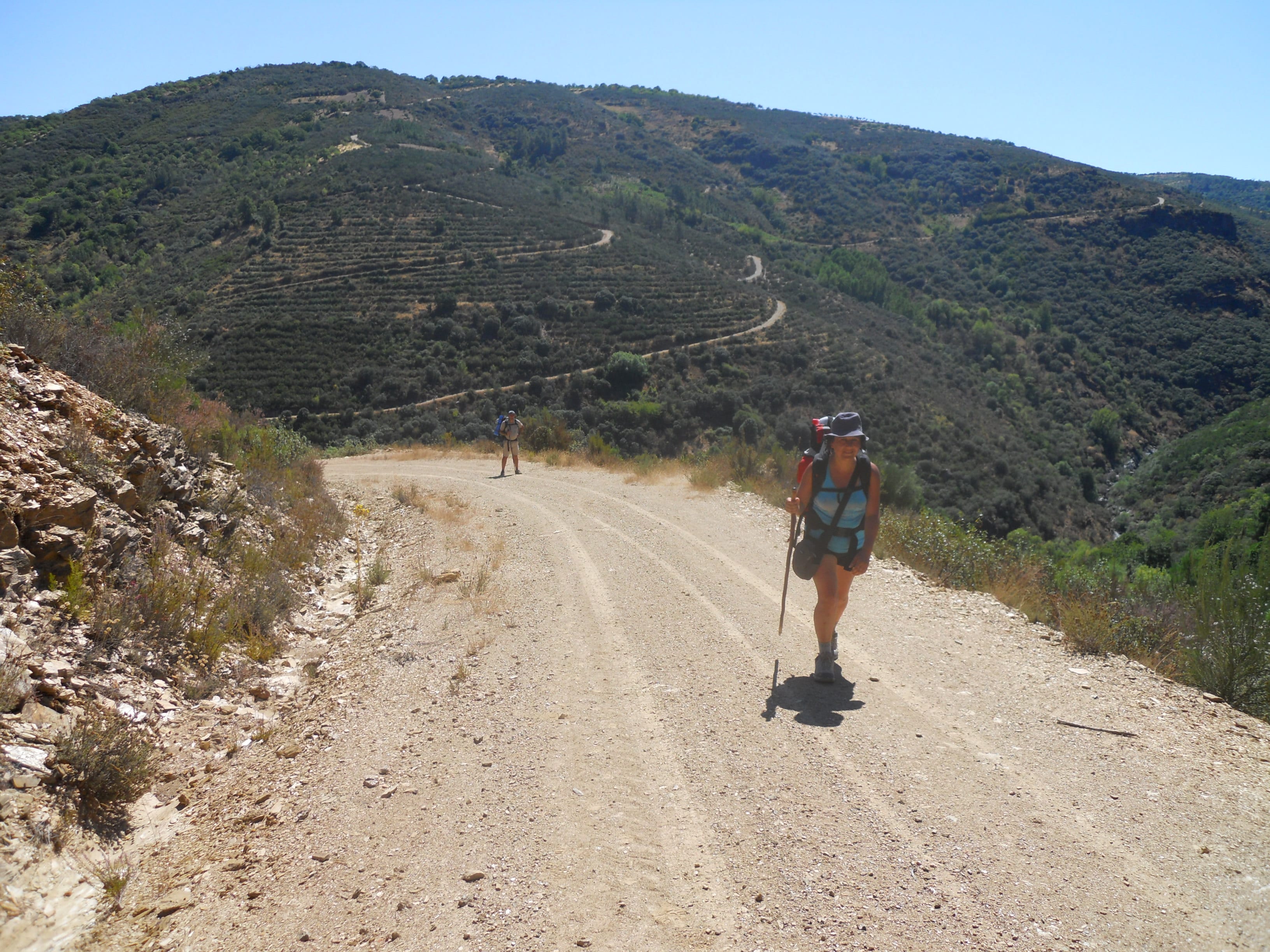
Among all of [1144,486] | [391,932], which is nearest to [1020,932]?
[391,932]

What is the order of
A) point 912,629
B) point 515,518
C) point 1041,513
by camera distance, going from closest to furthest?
point 912,629 < point 515,518 < point 1041,513

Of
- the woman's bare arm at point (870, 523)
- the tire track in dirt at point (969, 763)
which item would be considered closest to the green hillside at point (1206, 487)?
the tire track in dirt at point (969, 763)

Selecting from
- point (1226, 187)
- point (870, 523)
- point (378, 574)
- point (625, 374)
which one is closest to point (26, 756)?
point (870, 523)

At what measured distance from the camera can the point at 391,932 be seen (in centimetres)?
273

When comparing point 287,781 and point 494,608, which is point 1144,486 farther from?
point 287,781

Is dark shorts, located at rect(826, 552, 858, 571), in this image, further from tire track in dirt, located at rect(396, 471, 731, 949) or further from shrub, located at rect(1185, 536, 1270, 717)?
shrub, located at rect(1185, 536, 1270, 717)

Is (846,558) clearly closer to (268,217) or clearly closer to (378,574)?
(378,574)

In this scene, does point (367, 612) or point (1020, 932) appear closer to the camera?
point (1020, 932)

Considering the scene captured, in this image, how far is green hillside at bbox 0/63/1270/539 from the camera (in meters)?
36.4

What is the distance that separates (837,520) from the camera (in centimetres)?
484

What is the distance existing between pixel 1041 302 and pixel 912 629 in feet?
273

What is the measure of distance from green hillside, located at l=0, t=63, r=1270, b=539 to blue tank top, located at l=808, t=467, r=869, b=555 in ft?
47.8

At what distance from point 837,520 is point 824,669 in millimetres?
1053

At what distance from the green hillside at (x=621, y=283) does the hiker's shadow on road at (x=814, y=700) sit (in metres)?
14.8
